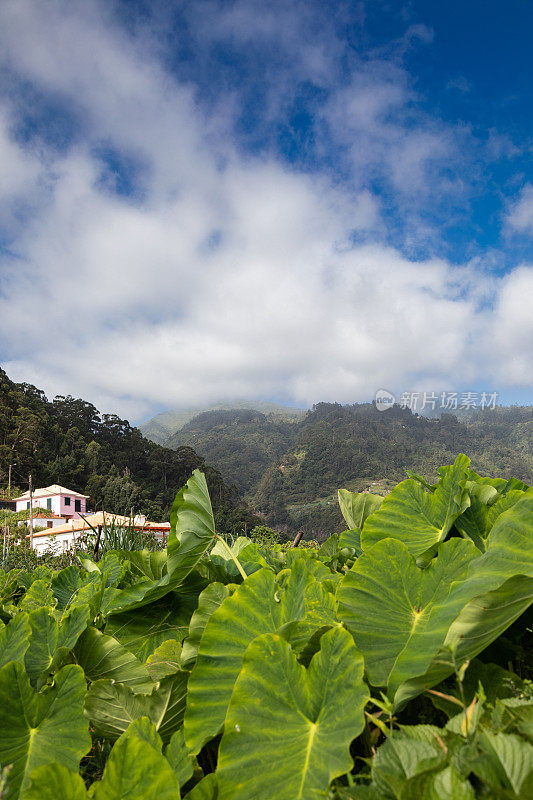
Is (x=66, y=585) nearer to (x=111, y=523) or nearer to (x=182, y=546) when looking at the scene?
(x=182, y=546)

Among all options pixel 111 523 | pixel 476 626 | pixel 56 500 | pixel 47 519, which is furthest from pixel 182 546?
pixel 56 500

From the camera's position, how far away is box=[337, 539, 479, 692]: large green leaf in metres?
0.50

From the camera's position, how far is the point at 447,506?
2.20 feet

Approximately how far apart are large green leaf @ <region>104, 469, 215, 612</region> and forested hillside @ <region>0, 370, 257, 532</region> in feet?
87.6

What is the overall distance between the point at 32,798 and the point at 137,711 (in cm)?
17

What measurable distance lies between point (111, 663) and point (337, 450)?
67.1 m

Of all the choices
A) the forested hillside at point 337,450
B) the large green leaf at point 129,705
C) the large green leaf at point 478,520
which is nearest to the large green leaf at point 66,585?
the large green leaf at point 129,705

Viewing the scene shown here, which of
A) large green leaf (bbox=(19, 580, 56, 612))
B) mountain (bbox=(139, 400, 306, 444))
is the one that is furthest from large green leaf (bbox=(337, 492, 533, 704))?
mountain (bbox=(139, 400, 306, 444))

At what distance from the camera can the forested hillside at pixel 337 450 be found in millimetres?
58531

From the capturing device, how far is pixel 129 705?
507mm

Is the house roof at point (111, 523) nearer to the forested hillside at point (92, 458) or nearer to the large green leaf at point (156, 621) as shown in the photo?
the large green leaf at point (156, 621)

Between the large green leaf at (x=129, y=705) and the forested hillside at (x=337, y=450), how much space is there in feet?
142

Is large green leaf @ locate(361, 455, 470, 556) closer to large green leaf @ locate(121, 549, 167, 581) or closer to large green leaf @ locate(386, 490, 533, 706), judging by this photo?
large green leaf @ locate(386, 490, 533, 706)

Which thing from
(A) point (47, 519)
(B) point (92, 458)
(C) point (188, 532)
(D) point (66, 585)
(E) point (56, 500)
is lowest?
(A) point (47, 519)
